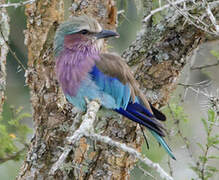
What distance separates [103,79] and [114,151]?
24.4 inches

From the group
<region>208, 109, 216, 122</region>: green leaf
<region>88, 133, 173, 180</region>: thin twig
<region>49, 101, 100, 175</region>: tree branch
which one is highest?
<region>49, 101, 100, 175</region>: tree branch

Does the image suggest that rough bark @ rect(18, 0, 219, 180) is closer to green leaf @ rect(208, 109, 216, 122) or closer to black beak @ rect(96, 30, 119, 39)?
black beak @ rect(96, 30, 119, 39)

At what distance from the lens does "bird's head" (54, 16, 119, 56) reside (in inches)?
160

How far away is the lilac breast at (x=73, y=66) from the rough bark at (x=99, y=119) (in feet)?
0.74

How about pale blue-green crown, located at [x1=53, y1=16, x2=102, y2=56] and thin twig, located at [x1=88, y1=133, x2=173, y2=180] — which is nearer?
thin twig, located at [x1=88, y1=133, x2=173, y2=180]

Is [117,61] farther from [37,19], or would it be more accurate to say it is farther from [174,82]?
[37,19]

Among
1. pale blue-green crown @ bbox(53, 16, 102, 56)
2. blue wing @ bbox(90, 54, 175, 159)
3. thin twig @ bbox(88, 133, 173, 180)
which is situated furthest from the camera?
pale blue-green crown @ bbox(53, 16, 102, 56)

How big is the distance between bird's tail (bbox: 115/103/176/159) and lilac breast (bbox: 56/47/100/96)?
386 millimetres

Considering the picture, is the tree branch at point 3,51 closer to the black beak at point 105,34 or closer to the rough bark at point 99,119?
the rough bark at point 99,119

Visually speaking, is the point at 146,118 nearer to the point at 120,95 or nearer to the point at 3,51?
the point at 120,95

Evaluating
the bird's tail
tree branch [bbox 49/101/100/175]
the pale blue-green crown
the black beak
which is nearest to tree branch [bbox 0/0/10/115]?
the pale blue-green crown

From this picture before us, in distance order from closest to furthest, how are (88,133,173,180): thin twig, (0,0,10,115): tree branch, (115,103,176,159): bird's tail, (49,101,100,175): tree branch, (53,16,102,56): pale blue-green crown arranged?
(88,133,173,180): thin twig, (49,101,100,175): tree branch, (115,103,176,159): bird's tail, (53,16,102,56): pale blue-green crown, (0,0,10,115): tree branch

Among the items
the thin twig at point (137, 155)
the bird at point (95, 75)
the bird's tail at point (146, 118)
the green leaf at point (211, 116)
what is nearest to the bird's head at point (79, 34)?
the bird at point (95, 75)

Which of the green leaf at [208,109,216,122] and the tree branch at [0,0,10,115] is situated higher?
the tree branch at [0,0,10,115]
